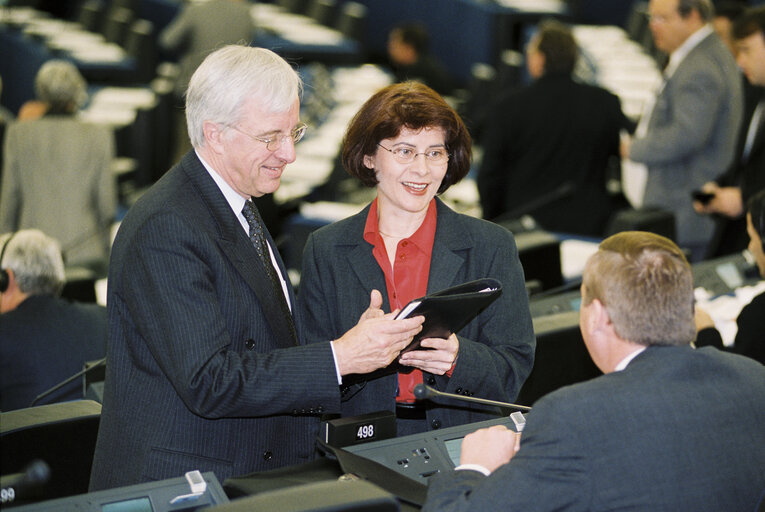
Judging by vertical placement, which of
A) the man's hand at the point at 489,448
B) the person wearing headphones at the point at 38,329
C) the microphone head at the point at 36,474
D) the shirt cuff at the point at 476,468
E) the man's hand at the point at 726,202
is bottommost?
the person wearing headphones at the point at 38,329

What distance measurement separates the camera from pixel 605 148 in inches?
194

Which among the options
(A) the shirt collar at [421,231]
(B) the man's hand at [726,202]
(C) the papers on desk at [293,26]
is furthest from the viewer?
(C) the papers on desk at [293,26]

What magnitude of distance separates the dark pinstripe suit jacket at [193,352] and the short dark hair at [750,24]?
9.89 feet

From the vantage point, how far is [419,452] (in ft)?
6.01

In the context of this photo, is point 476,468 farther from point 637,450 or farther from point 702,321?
point 702,321

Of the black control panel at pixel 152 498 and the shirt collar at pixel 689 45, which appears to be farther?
the shirt collar at pixel 689 45

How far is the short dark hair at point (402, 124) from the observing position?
7.26 ft

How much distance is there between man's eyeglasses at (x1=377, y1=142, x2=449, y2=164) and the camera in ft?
7.32

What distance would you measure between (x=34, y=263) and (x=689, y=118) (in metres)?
2.81

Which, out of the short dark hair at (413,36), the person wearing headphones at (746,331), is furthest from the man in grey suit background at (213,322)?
the short dark hair at (413,36)

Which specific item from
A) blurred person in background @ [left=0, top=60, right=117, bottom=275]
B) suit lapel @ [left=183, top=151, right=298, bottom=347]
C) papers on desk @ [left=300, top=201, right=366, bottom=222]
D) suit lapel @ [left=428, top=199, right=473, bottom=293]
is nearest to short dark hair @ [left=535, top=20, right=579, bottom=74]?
papers on desk @ [left=300, top=201, right=366, bottom=222]

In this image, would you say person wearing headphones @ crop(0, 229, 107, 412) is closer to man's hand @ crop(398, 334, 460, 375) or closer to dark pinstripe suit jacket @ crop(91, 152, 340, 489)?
dark pinstripe suit jacket @ crop(91, 152, 340, 489)

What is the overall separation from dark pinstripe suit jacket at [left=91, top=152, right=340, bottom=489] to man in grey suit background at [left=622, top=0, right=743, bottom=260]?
3.02m

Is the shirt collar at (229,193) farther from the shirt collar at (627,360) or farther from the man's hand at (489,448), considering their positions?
the shirt collar at (627,360)
